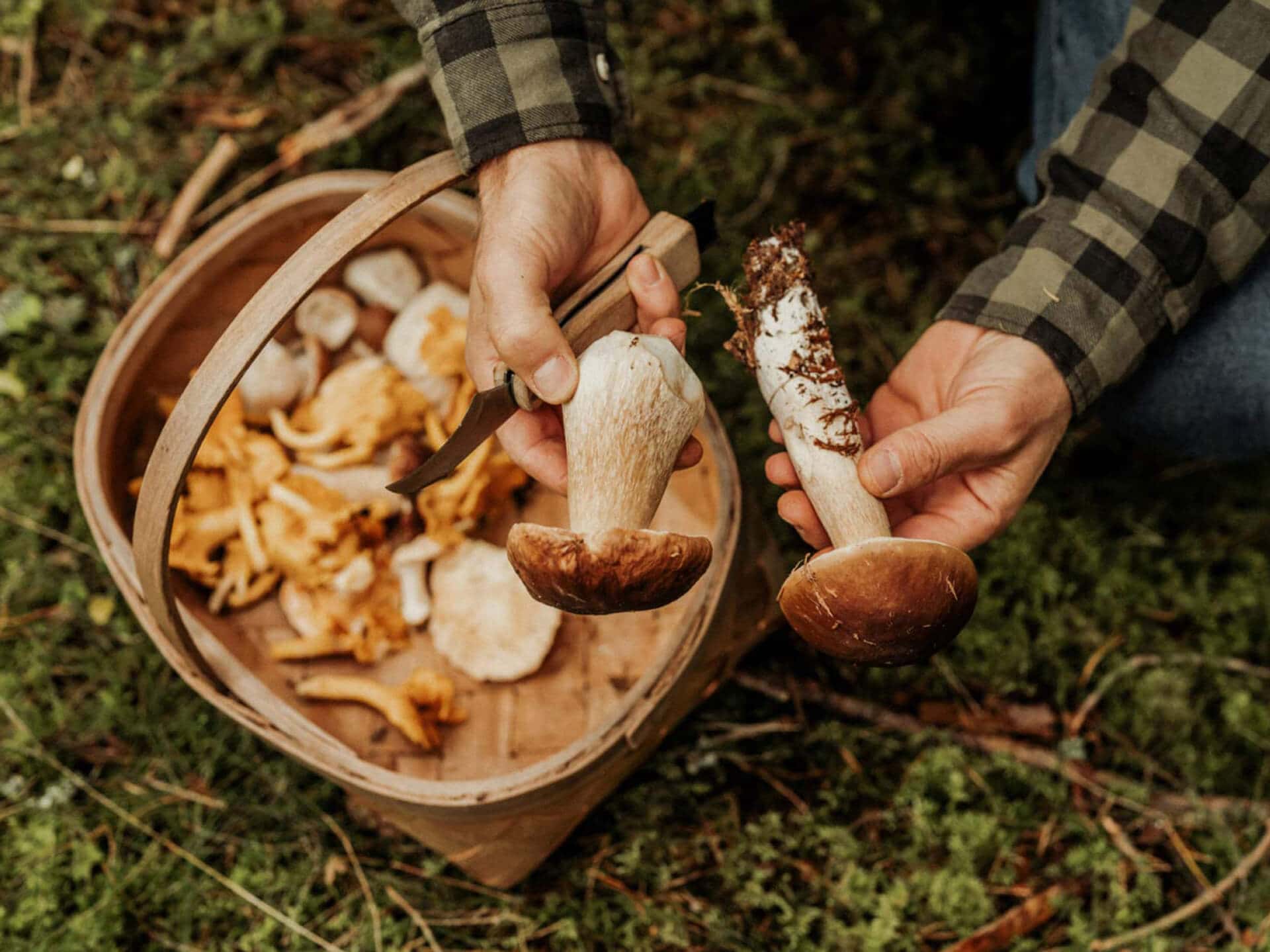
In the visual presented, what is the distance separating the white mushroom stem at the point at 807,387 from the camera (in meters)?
1.80

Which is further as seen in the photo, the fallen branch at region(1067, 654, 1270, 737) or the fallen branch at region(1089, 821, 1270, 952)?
the fallen branch at region(1067, 654, 1270, 737)

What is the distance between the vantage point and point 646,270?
1.89m

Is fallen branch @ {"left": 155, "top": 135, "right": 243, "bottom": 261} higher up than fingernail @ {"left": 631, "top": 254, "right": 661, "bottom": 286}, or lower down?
lower down

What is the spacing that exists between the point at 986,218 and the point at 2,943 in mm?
3416

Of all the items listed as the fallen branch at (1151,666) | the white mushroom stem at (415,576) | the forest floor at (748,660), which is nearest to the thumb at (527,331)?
the white mushroom stem at (415,576)

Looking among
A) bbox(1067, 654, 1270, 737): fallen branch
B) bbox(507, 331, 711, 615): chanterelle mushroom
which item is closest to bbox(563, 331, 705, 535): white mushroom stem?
bbox(507, 331, 711, 615): chanterelle mushroom

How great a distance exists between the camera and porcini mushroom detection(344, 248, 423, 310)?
2.73 m

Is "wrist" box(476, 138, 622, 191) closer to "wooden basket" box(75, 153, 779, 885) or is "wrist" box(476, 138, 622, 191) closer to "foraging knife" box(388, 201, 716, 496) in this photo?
"wooden basket" box(75, 153, 779, 885)

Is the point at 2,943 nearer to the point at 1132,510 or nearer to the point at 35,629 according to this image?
the point at 35,629

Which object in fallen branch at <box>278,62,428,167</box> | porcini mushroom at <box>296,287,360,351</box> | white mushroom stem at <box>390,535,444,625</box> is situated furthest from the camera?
fallen branch at <box>278,62,428,167</box>

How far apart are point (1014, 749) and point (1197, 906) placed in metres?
0.53

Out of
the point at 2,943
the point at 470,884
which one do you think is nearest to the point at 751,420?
the point at 470,884

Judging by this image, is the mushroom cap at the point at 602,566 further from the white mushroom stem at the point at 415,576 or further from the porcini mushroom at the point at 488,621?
the white mushroom stem at the point at 415,576

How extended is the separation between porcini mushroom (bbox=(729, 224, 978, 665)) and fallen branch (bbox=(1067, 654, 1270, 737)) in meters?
1.21
